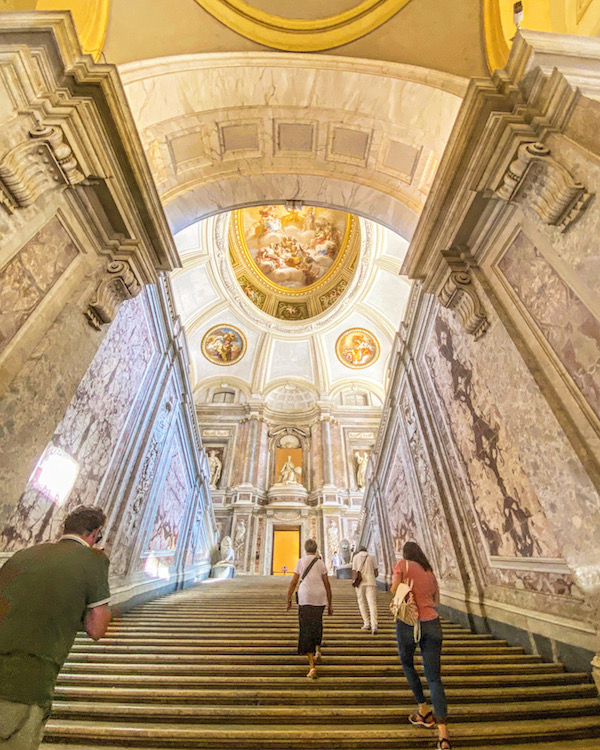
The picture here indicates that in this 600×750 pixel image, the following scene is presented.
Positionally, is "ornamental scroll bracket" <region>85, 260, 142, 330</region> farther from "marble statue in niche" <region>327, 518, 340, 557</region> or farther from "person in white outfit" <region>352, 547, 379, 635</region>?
"marble statue in niche" <region>327, 518, 340, 557</region>

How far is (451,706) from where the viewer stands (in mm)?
Result: 2244

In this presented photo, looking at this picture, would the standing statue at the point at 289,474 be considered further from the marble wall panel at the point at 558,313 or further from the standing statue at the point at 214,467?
the marble wall panel at the point at 558,313

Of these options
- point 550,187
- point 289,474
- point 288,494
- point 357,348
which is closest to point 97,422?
point 550,187

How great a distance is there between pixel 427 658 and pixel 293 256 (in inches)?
772

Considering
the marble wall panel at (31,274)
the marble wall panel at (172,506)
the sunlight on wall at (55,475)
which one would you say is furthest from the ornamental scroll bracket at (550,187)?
the marble wall panel at (172,506)

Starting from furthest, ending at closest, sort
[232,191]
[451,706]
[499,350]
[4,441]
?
[232,191] < [499,350] < [4,441] < [451,706]

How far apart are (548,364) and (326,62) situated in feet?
16.6

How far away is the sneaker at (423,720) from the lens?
2020 millimetres

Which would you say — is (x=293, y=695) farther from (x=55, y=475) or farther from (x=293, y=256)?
(x=293, y=256)

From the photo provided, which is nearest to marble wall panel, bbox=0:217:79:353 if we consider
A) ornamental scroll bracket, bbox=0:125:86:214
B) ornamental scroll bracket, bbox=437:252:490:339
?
ornamental scroll bracket, bbox=0:125:86:214

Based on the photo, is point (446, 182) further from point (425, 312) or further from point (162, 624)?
point (162, 624)

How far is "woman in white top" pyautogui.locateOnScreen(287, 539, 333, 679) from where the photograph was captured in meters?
2.90

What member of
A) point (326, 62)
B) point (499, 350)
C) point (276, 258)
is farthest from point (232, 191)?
point (276, 258)

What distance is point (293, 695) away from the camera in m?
2.29
